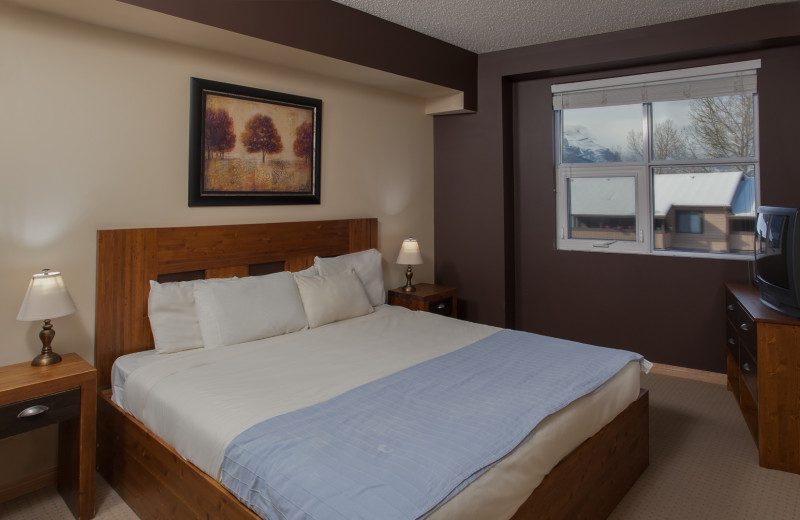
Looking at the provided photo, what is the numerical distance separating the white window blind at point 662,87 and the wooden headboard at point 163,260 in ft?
7.68

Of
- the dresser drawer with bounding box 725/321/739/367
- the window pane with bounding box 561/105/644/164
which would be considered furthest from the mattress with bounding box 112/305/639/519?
the window pane with bounding box 561/105/644/164

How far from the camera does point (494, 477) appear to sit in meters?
1.57

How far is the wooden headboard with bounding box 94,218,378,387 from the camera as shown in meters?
2.66

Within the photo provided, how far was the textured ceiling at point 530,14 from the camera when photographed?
10.5 feet

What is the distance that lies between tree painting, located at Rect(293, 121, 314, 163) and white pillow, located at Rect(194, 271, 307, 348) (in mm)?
924

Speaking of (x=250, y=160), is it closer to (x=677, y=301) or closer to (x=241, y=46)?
(x=241, y=46)

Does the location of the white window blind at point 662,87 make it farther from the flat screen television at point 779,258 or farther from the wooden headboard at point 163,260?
the wooden headboard at point 163,260

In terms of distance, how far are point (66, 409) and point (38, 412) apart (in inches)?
4.3

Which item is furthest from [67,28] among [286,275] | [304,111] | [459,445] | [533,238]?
[533,238]

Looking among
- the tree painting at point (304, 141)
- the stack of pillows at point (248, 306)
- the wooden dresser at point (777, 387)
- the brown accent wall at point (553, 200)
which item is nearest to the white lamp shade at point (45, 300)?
the stack of pillows at point (248, 306)

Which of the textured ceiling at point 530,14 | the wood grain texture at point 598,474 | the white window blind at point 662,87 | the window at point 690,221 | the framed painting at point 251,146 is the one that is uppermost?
the textured ceiling at point 530,14

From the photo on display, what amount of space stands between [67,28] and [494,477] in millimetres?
2755

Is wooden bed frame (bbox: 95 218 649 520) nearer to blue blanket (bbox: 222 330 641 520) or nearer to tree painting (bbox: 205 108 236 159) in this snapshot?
blue blanket (bbox: 222 330 641 520)

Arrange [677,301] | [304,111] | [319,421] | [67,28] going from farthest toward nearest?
[677,301], [304,111], [67,28], [319,421]
